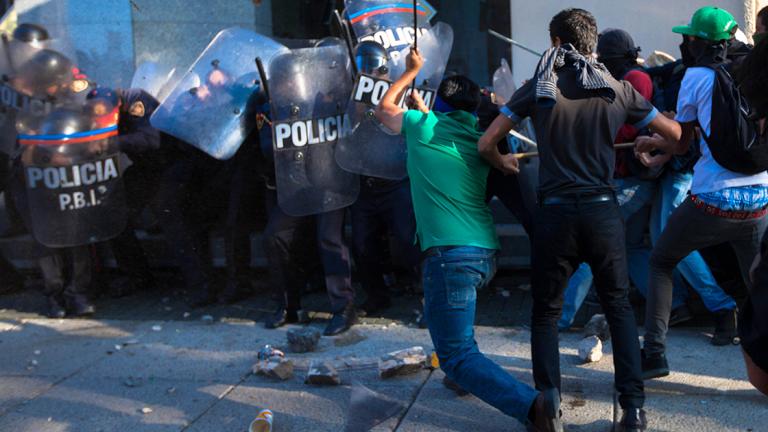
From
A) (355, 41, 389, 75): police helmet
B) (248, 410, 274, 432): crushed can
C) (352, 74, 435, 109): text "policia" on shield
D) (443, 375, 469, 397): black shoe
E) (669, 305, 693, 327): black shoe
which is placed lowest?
(669, 305, 693, 327): black shoe

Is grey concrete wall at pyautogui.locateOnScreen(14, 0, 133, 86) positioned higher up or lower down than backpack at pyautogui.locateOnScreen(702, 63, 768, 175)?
lower down

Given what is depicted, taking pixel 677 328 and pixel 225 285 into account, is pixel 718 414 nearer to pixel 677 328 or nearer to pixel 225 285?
pixel 677 328

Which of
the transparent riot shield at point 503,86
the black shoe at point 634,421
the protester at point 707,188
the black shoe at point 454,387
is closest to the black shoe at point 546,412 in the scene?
the black shoe at point 634,421

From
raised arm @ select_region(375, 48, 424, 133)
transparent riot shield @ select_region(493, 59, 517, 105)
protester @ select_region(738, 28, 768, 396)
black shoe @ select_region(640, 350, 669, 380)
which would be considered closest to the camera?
protester @ select_region(738, 28, 768, 396)

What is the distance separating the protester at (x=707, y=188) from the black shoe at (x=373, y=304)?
229cm

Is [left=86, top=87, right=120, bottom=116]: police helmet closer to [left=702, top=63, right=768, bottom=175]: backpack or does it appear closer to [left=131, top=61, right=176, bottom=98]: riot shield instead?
[left=131, top=61, right=176, bottom=98]: riot shield

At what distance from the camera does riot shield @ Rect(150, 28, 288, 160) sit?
632cm

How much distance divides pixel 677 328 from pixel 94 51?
5483mm

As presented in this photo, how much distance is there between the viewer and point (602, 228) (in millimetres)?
4078

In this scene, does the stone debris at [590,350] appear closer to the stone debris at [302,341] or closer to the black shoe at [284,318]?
the stone debris at [302,341]

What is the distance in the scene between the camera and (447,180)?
423 cm

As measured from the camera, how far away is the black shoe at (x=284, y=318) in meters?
6.41

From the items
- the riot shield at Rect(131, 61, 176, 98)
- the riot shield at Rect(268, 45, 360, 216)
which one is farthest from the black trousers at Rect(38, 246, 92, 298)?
the riot shield at Rect(268, 45, 360, 216)

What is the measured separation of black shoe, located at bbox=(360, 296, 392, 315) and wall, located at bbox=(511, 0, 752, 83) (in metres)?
2.60
